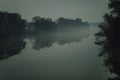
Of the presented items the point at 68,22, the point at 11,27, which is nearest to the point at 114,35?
the point at 11,27

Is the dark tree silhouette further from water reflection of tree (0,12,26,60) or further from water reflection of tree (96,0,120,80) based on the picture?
water reflection of tree (96,0,120,80)

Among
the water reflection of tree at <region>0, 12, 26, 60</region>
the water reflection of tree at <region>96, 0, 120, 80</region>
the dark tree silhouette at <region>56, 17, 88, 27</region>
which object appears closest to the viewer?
the water reflection of tree at <region>96, 0, 120, 80</region>

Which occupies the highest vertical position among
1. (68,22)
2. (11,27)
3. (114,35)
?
(68,22)

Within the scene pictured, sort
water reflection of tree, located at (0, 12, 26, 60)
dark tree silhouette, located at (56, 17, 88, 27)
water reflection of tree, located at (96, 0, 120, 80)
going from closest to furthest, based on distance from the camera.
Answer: water reflection of tree, located at (96, 0, 120, 80) → water reflection of tree, located at (0, 12, 26, 60) → dark tree silhouette, located at (56, 17, 88, 27)

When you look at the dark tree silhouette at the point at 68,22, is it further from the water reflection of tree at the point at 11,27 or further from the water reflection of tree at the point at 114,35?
the water reflection of tree at the point at 114,35

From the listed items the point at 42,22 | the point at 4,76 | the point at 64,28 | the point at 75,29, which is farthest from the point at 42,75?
the point at 75,29

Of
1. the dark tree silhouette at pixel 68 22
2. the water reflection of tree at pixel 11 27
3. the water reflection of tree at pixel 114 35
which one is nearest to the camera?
the water reflection of tree at pixel 114 35

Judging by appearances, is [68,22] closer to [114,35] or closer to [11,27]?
[11,27]

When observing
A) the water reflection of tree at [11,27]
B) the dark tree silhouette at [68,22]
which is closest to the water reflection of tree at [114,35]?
the water reflection of tree at [11,27]

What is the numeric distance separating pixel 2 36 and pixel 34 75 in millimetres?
55524

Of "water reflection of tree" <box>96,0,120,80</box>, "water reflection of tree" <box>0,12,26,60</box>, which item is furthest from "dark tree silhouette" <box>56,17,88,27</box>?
"water reflection of tree" <box>96,0,120,80</box>

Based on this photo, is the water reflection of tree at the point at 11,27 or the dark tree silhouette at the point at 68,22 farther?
the dark tree silhouette at the point at 68,22

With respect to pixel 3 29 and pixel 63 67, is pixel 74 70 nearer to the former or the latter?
pixel 63 67

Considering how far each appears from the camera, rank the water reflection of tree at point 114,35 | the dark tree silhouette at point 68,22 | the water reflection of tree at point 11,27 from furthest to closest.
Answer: the dark tree silhouette at point 68,22
the water reflection of tree at point 11,27
the water reflection of tree at point 114,35
